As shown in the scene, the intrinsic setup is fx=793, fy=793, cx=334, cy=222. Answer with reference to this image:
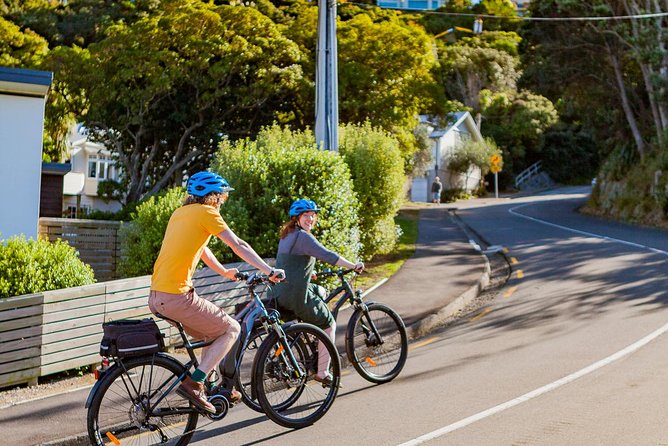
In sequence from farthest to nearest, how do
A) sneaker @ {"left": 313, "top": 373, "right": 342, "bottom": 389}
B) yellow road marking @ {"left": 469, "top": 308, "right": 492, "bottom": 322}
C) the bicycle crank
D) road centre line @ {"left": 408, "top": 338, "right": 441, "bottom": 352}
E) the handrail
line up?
the handrail
yellow road marking @ {"left": 469, "top": 308, "right": 492, "bottom": 322}
road centre line @ {"left": 408, "top": 338, "right": 441, "bottom": 352}
sneaker @ {"left": 313, "top": 373, "right": 342, "bottom": 389}
the bicycle crank

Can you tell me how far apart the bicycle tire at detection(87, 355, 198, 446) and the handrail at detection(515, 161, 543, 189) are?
62624 millimetres

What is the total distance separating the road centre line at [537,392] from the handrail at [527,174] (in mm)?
57888

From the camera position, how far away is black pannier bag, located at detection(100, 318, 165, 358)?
5.73 meters

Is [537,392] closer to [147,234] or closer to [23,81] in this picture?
[147,234]

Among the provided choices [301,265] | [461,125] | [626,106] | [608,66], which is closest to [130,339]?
[301,265]

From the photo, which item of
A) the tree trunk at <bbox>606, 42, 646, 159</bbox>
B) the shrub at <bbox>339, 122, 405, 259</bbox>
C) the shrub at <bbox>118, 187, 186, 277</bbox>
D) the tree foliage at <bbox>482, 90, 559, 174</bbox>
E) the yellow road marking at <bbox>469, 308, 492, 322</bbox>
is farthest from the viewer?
the tree foliage at <bbox>482, 90, 559, 174</bbox>

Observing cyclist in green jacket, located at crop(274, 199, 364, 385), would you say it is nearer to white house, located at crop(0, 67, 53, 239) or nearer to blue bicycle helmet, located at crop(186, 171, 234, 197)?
blue bicycle helmet, located at crop(186, 171, 234, 197)

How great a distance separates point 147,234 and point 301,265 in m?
6.09

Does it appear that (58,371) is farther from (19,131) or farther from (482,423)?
(19,131)

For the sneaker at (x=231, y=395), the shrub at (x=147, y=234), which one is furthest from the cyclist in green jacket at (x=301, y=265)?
the shrub at (x=147, y=234)

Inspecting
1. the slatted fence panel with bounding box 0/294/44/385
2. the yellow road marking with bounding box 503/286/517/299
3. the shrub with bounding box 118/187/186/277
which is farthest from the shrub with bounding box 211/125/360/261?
the slatted fence panel with bounding box 0/294/44/385

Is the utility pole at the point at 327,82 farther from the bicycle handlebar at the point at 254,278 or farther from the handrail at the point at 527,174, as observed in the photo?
the handrail at the point at 527,174

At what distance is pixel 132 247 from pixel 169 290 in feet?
25.9

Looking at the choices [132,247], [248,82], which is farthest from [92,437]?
[248,82]
